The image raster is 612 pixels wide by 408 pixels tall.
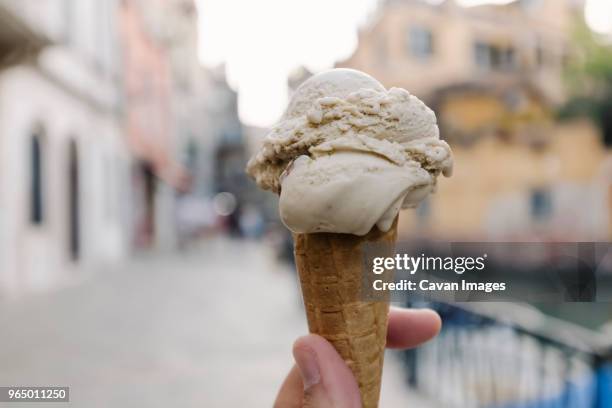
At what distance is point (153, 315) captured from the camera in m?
7.48

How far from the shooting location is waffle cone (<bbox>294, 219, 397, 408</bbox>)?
4.99 ft

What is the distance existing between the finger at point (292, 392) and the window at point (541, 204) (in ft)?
60.4

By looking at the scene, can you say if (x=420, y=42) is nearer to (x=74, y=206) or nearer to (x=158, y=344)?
(x=74, y=206)

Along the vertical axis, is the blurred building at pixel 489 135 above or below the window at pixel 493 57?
below

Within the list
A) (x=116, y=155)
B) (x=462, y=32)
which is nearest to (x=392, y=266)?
(x=116, y=155)

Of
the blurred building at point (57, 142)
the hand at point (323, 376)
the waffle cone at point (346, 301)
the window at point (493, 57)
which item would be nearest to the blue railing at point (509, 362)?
the waffle cone at point (346, 301)

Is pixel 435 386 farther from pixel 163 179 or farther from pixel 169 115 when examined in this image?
pixel 169 115

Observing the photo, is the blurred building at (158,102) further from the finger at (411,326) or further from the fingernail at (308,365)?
the fingernail at (308,365)

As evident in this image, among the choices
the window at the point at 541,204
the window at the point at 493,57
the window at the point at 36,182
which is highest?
the window at the point at 493,57

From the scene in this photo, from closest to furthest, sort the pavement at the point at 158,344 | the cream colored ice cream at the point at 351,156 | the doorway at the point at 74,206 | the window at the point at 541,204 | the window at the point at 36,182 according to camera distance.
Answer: the cream colored ice cream at the point at 351,156 → the pavement at the point at 158,344 → the window at the point at 36,182 → the doorway at the point at 74,206 → the window at the point at 541,204

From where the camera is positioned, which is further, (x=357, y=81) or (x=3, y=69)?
(x=3, y=69)

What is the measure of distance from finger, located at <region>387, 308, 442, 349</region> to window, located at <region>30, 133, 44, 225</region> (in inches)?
343

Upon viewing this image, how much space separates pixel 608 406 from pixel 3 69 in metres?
8.81

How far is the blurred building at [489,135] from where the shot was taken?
1723 centimetres
